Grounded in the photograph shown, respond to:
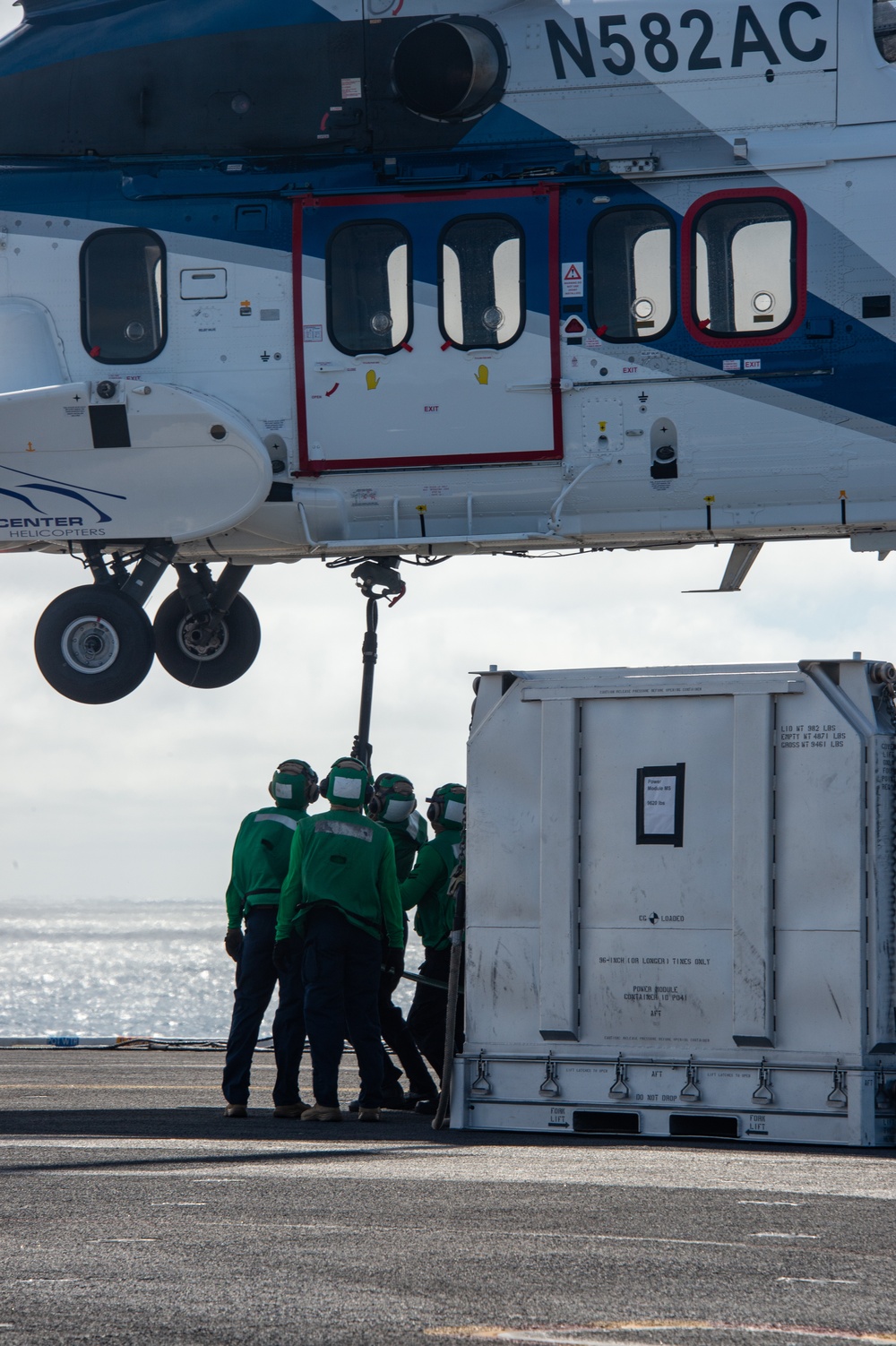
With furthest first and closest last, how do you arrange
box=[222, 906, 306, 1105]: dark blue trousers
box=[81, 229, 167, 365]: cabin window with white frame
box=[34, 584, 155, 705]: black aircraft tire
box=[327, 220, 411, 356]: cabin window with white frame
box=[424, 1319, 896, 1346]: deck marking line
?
box=[34, 584, 155, 705]: black aircraft tire, box=[81, 229, 167, 365]: cabin window with white frame, box=[327, 220, 411, 356]: cabin window with white frame, box=[222, 906, 306, 1105]: dark blue trousers, box=[424, 1319, 896, 1346]: deck marking line

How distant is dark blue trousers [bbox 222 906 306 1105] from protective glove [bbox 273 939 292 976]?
0.03 metres

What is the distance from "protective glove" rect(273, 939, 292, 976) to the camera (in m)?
10.0

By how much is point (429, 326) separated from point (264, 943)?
174 inches

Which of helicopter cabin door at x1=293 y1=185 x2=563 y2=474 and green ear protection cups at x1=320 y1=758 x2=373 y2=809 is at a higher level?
helicopter cabin door at x1=293 y1=185 x2=563 y2=474

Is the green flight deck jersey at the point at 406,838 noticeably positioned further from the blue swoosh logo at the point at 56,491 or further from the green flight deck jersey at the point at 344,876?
the blue swoosh logo at the point at 56,491

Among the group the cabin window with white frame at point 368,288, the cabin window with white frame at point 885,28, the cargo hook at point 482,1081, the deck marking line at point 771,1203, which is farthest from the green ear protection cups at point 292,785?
the cabin window with white frame at point 885,28

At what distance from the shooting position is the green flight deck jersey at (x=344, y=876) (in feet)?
32.2

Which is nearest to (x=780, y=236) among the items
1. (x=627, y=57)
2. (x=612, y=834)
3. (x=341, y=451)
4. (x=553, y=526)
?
(x=627, y=57)

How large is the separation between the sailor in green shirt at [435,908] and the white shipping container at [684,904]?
57.8 inches

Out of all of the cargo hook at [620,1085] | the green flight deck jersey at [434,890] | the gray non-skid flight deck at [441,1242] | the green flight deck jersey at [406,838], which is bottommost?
the gray non-skid flight deck at [441,1242]

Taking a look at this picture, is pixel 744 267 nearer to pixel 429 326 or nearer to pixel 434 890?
pixel 429 326

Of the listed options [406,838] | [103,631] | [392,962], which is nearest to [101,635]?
[103,631]

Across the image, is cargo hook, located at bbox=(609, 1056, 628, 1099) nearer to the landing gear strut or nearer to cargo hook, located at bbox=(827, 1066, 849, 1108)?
cargo hook, located at bbox=(827, 1066, 849, 1108)

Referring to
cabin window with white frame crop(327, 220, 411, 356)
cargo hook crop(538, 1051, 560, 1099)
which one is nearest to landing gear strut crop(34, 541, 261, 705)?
cabin window with white frame crop(327, 220, 411, 356)
